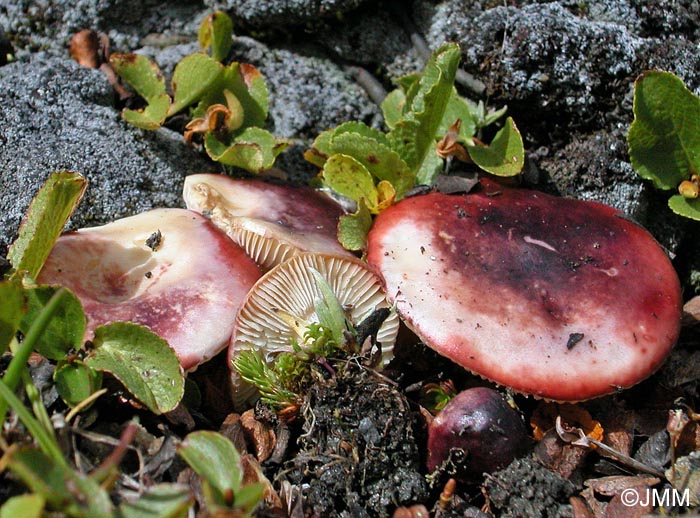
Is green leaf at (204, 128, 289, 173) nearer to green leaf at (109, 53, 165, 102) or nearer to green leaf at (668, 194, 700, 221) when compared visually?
green leaf at (109, 53, 165, 102)

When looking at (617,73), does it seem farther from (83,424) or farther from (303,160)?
(83,424)

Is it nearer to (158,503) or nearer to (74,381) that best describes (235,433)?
(74,381)

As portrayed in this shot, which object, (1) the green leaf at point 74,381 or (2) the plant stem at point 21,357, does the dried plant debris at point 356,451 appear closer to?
(1) the green leaf at point 74,381

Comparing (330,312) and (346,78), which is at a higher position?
(346,78)

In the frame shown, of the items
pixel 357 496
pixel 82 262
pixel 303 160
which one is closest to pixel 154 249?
pixel 82 262

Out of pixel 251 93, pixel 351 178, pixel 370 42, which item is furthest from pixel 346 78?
pixel 351 178

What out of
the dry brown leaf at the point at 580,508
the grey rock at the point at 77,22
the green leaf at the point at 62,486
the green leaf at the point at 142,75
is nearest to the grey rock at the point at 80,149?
the green leaf at the point at 142,75
